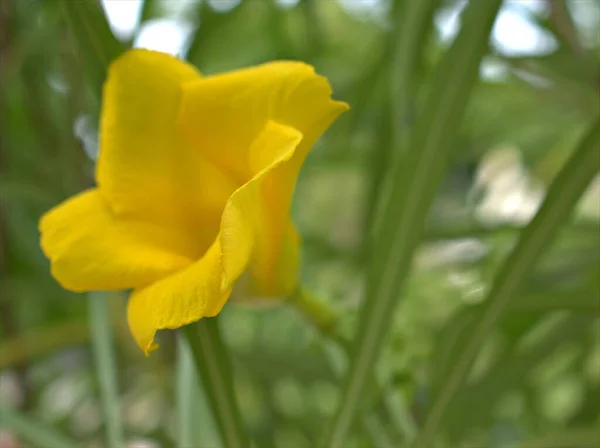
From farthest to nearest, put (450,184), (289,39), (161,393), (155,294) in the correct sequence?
(450,184) → (161,393) → (289,39) → (155,294)

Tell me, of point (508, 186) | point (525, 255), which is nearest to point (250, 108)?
point (525, 255)

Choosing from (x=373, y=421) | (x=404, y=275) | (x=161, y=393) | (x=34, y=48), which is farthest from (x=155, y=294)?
(x=161, y=393)

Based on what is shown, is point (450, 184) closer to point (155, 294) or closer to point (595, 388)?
point (595, 388)

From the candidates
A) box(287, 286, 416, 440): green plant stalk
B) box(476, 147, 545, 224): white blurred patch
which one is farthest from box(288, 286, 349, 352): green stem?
box(476, 147, 545, 224): white blurred patch

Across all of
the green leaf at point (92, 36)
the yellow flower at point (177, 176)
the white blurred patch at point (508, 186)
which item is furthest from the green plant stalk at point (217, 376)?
A: the white blurred patch at point (508, 186)

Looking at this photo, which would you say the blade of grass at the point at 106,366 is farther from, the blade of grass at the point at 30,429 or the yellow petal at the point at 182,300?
the yellow petal at the point at 182,300

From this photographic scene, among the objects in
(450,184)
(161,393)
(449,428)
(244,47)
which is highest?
(244,47)
